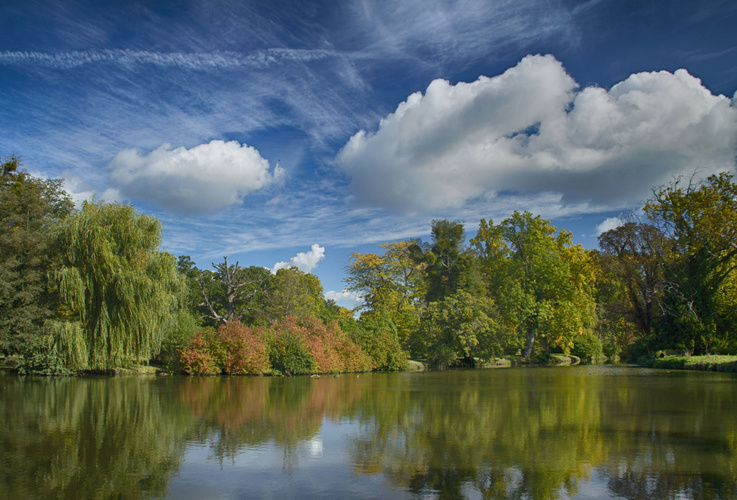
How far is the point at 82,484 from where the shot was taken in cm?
646

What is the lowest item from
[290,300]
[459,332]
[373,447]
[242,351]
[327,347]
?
[373,447]

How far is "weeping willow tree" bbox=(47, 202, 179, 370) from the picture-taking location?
81.0ft

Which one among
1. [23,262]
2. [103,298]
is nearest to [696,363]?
[103,298]

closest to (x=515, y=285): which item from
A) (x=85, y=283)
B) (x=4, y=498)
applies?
(x=85, y=283)

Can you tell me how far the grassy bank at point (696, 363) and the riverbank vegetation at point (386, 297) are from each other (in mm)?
2199

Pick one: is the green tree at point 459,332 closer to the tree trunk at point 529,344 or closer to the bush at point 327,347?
the tree trunk at point 529,344

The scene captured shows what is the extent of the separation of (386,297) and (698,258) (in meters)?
24.1

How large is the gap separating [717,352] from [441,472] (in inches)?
1383

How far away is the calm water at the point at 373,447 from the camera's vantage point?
20.5 feet

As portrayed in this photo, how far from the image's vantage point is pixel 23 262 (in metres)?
28.3

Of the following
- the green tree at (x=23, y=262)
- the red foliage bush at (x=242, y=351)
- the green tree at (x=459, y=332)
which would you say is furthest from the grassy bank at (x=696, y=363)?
the green tree at (x=23, y=262)

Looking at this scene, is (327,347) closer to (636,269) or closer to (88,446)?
(88,446)

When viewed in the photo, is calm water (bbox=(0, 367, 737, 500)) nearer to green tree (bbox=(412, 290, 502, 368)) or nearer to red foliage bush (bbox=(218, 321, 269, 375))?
red foliage bush (bbox=(218, 321, 269, 375))

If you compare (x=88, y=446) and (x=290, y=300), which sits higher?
(x=290, y=300)
